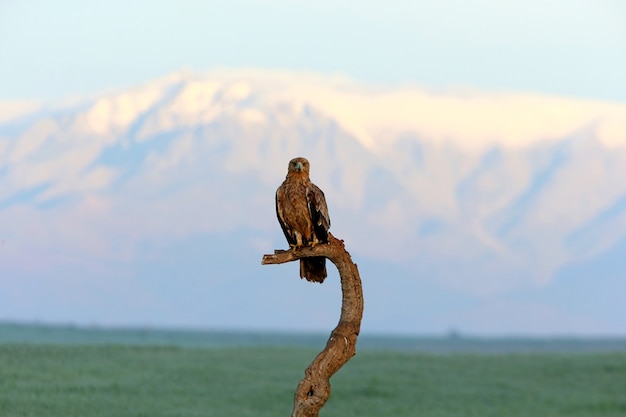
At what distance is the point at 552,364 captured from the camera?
106 feet

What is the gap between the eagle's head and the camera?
1229cm

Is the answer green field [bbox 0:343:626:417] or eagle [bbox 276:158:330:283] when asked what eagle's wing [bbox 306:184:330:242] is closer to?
eagle [bbox 276:158:330:283]

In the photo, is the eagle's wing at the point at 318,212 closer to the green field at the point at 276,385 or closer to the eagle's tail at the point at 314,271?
the eagle's tail at the point at 314,271

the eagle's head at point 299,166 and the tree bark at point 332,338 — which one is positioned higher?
the eagle's head at point 299,166

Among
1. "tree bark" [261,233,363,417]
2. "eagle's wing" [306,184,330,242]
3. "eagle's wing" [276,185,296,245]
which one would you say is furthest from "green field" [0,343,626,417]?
"eagle's wing" [306,184,330,242]

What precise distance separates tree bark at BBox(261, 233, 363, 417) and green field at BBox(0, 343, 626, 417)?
743 cm

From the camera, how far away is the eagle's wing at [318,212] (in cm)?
1228

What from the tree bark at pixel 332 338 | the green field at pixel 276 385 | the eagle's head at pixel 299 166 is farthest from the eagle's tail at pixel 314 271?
the green field at pixel 276 385

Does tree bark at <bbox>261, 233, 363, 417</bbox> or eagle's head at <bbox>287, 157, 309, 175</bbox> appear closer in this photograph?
tree bark at <bbox>261, 233, 363, 417</bbox>

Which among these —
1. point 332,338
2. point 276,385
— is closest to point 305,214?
point 332,338

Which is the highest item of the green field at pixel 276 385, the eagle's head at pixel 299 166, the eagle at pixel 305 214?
the eagle's head at pixel 299 166

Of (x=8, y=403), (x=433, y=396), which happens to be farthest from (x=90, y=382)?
(x=433, y=396)

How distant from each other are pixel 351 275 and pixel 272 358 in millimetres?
23004

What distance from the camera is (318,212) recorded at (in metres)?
12.3
